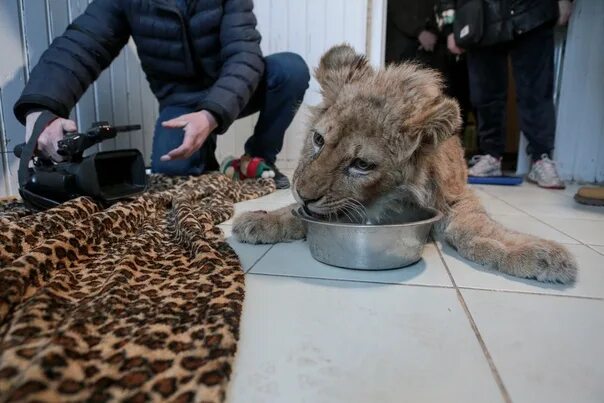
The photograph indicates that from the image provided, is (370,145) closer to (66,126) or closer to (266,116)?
(66,126)

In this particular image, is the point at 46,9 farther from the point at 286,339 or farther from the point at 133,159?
the point at 286,339

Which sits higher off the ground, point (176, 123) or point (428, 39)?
point (428, 39)

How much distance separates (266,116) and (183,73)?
60 cm

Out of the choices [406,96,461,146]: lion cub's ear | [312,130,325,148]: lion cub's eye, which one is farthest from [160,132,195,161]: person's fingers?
[406,96,461,146]: lion cub's ear

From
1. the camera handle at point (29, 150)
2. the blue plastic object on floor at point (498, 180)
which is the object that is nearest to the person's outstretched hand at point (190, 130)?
the camera handle at point (29, 150)

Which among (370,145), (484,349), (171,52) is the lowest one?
(484,349)

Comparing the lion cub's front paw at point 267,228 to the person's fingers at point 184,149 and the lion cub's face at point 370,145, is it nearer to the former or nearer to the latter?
the lion cub's face at point 370,145

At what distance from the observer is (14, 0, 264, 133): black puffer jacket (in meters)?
2.01

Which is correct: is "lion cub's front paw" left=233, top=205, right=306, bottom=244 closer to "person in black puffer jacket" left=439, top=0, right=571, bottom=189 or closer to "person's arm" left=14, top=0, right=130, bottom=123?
"person's arm" left=14, top=0, right=130, bottom=123

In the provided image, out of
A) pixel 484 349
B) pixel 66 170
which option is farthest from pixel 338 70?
pixel 66 170

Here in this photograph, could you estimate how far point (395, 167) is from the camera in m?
1.23

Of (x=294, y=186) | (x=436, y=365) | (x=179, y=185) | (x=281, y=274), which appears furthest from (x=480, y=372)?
(x=179, y=185)

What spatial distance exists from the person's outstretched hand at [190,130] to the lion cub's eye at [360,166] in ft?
2.93

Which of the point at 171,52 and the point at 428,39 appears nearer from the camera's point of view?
the point at 171,52
